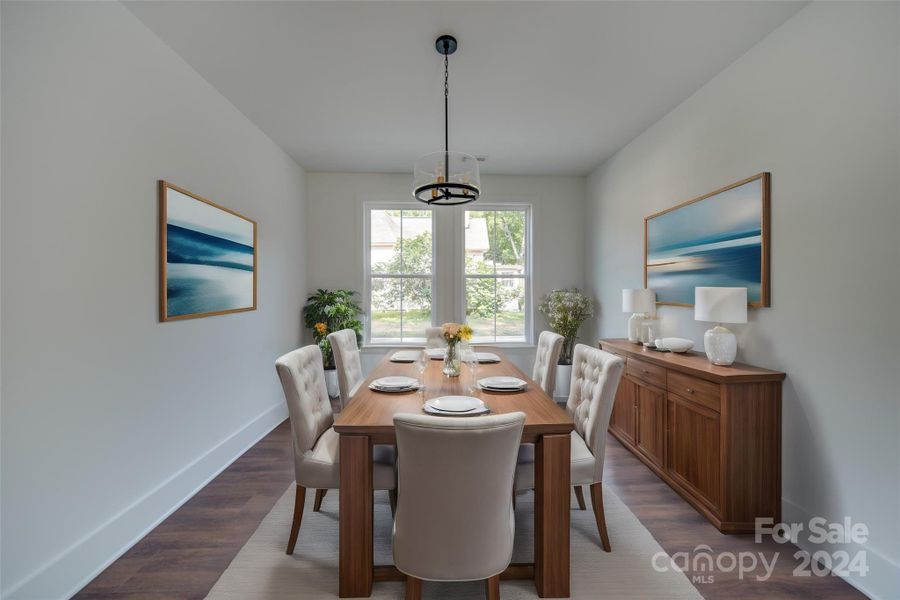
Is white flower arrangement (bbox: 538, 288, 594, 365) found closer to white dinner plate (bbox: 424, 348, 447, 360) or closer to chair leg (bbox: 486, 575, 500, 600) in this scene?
white dinner plate (bbox: 424, 348, 447, 360)

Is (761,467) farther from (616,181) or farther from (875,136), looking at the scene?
(616,181)

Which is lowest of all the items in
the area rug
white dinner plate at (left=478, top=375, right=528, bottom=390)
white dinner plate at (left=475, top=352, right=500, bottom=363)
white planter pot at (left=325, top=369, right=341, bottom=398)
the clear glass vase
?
the area rug

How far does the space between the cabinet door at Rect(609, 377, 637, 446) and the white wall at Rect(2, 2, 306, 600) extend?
10.3 ft

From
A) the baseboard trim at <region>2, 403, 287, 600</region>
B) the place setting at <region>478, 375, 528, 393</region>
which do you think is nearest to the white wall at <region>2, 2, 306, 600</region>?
the baseboard trim at <region>2, 403, 287, 600</region>

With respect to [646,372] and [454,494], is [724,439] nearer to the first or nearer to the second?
[646,372]

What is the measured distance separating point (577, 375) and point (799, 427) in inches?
44.6

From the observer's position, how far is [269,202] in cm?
387

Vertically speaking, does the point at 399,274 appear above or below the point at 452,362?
above

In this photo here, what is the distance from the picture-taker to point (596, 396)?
80.2 inches

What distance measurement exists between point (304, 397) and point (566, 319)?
3351mm

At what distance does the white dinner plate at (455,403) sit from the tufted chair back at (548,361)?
1031 mm

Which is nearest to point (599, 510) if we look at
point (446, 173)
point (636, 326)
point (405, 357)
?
point (405, 357)

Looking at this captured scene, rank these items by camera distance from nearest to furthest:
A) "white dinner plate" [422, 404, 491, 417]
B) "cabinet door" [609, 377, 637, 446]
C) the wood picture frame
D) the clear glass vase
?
1. "white dinner plate" [422, 404, 491, 417]
2. the wood picture frame
3. the clear glass vase
4. "cabinet door" [609, 377, 637, 446]

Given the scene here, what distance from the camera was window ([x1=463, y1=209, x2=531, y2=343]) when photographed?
5.17 meters
